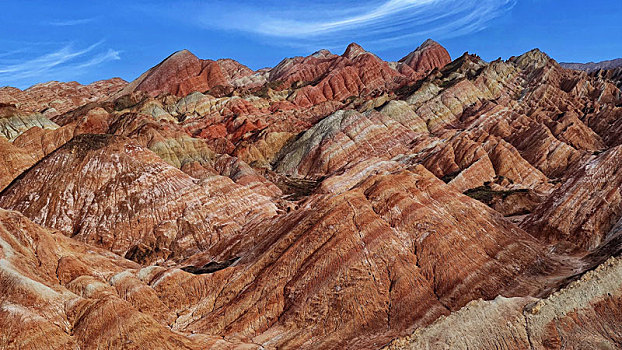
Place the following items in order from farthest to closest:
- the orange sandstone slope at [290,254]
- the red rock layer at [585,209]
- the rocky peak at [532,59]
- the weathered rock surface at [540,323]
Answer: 1. the rocky peak at [532,59]
2. the red rock layer at [585,209]
3. the orange sandstone slope at [290,254]
4. the weathered rock surface at [540,323]

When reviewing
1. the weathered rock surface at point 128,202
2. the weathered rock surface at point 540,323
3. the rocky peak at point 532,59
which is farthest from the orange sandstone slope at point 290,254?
the rocky peak at point 532,59

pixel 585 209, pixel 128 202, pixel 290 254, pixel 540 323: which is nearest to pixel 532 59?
pixel 585 209

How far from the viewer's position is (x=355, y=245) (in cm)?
3959

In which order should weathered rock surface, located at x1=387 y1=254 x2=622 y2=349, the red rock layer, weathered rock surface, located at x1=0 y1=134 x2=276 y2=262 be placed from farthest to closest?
weathered rock surface, located at x1=0 y1=134 x2=276 y2=262
the red rock layer
weathered rock surface, located at x1=387 y1=254 x2=622 y2=349

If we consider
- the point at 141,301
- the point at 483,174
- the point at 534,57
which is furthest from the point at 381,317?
the point at 534,57

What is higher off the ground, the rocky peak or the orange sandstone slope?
the rocky peak

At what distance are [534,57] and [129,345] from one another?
642 ft

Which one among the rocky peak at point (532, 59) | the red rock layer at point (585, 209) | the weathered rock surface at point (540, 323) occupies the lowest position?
the weathered rock surface at point (540, 323)

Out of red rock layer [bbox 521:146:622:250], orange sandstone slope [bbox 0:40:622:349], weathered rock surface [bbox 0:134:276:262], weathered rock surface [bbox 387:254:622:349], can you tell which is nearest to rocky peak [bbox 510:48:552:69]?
orange sandstone slope [bbox 0:40:622:349]

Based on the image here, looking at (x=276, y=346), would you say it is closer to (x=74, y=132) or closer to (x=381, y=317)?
(x=381, y=317)

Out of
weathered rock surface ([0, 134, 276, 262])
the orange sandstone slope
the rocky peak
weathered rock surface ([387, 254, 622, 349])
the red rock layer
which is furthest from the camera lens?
the rocky peak

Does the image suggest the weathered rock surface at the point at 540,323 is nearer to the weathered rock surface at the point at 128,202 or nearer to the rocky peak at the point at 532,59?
the weathered rock surface at the point at 128,202

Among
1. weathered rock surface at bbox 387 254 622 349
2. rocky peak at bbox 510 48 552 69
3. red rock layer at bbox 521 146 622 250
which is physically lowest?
weathered rock surface at bbox 387 254 622 349

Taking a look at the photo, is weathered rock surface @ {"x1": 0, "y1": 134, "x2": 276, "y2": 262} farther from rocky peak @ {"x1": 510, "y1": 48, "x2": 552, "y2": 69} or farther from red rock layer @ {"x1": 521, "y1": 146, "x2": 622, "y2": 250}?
rocky peak @ {"x1": 510, "y1": 48, "x2": 552, "y2": 69}
